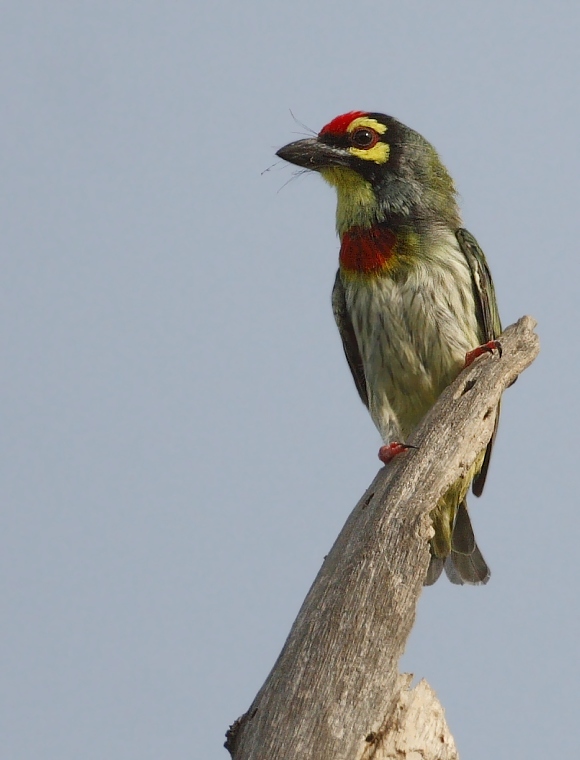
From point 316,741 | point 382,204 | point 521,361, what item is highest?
point 382,204

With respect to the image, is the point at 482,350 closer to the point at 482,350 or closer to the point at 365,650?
the point at 482,350

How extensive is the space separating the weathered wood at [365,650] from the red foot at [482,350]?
76cm

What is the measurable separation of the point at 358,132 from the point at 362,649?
329 cm

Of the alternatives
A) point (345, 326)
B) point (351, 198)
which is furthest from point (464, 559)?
point (351, 198)

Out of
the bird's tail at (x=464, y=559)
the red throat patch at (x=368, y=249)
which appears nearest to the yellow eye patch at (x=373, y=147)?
the red throat patch at (x=368, y=249)

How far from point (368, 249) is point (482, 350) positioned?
94 centimetres

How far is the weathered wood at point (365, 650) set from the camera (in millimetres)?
3779

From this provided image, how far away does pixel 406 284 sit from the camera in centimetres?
561

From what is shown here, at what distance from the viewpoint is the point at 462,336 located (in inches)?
219

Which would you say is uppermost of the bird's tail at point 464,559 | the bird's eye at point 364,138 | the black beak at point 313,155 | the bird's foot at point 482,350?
the bird's eye at point 364,138

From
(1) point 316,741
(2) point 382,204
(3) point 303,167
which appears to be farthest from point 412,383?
(1) point 316,741

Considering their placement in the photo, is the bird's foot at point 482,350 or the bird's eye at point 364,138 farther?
the bird's eye at point 364,138

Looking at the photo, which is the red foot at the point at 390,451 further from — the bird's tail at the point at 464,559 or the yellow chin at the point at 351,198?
the yellow chin at the point at 351,198

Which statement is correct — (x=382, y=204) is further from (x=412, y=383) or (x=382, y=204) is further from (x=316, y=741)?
(x=316, y=741)
